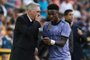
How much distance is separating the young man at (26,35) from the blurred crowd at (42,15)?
10.9 ft

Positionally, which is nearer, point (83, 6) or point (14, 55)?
point (14, 55)

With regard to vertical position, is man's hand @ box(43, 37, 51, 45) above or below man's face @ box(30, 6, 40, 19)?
below

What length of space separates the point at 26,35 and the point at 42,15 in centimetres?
856

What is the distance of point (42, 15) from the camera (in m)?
17.1

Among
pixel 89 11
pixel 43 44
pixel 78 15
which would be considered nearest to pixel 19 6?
pixel 78 15

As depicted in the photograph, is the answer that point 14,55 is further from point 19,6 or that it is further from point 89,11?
point 89,11

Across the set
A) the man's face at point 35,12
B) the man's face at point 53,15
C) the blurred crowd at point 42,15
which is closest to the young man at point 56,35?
the man's face at point 53,15

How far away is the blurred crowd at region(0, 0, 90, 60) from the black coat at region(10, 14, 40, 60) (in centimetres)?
334

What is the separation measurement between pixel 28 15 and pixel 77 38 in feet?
10.8

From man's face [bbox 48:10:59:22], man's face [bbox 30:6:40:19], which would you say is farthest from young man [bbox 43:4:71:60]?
man's face [bbox 30:6:40:19]

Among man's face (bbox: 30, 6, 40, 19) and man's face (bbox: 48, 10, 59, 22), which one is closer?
man's face (bbox: 30, 6, 40, 19)

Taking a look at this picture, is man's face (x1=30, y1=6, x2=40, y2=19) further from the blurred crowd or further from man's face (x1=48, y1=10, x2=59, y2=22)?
the blurred crowd

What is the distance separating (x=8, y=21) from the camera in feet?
51.6

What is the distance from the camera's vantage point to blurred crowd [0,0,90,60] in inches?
543
